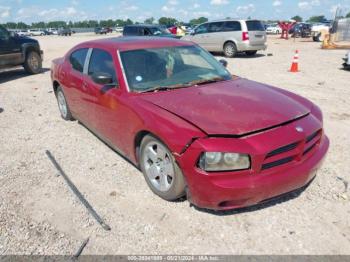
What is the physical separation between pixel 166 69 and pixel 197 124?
4.33ft

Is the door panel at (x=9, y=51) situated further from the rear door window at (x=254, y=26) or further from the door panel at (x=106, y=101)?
the rear door window at (x=254, y=26)

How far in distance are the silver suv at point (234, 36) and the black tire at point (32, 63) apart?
839 centimetres

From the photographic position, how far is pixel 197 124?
9.59ft

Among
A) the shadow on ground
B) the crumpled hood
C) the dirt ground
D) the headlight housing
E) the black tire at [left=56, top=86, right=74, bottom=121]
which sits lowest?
the dirt ground

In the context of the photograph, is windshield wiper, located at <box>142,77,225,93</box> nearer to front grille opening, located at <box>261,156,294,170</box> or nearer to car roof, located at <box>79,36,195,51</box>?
car roof, located at <box>79,36,195,51</box>

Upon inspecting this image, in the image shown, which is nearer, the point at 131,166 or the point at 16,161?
the point at 131,166

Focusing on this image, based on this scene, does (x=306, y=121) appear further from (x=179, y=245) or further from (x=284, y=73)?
(x=284, y=73)

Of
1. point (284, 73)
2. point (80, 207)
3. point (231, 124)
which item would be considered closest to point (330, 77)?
point (284, 73)

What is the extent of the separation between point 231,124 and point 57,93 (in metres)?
4.44

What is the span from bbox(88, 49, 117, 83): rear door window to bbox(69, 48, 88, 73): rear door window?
327mm

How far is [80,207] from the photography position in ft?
11.3

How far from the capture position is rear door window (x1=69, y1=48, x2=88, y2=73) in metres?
4.97

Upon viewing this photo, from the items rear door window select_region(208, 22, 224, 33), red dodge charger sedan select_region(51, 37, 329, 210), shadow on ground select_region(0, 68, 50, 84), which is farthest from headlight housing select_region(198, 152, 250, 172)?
rear door window select_region(208, 22, 224, 33)

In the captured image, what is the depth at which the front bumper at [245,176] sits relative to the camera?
2.75 metres
